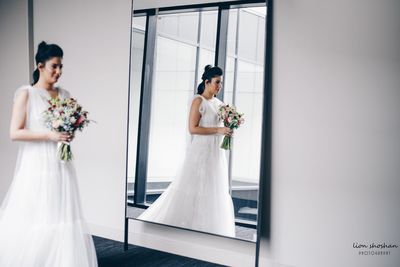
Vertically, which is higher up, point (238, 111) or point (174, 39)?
point (174, 39)

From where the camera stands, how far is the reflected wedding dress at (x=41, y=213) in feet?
9.29

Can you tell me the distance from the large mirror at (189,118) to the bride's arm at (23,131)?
1.04 metres

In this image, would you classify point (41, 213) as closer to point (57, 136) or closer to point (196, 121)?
point (57, 136)

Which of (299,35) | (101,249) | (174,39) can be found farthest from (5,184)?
(299,35)

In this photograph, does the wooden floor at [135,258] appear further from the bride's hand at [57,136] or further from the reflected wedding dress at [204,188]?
the bride's hand at [57,136]

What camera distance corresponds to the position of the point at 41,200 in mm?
2910

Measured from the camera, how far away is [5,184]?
493 centimetres

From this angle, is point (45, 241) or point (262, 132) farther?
point (262, 132)

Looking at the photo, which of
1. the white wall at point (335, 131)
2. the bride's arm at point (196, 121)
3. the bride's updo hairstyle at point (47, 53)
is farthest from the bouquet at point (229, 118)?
the bride's updo hairstyle at point (47, 53)

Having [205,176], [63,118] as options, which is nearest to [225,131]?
[205,176]

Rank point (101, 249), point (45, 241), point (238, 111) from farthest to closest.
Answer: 1. point (101, 249)
2. point (238, 111)
3. point (45, 241)

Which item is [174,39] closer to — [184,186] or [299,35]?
[299,35]

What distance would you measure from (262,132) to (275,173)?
38cm

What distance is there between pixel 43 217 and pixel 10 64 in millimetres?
2732
